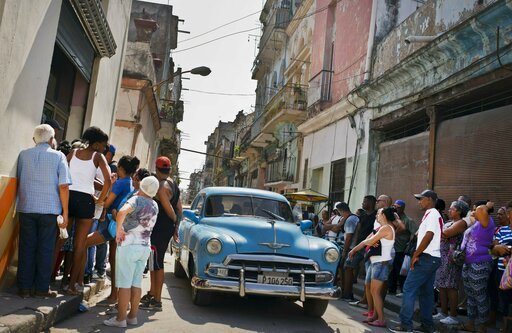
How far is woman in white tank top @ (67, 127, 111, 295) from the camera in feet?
17.4

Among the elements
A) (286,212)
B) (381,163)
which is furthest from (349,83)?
(286,212)

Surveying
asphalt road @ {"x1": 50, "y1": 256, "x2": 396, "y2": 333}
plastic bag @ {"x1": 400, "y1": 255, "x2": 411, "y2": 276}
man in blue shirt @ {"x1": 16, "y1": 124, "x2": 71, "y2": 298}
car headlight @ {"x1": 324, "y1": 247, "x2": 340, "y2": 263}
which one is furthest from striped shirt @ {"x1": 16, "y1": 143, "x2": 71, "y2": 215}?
plastic bag @ {"x1": 400, "y1": 255, "x2": 411, "y2": 276}

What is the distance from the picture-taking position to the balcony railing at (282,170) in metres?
21.7

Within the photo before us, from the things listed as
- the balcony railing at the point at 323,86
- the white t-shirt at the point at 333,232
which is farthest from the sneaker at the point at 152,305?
the balcony railing at the point at 323,86

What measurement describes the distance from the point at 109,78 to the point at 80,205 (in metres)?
5.39

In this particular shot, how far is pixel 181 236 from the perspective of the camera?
7926 millimetres

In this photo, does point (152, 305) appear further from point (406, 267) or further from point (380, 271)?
point (406, 267)

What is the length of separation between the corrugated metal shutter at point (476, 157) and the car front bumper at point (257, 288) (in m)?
4.30

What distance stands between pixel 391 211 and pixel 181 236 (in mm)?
3504

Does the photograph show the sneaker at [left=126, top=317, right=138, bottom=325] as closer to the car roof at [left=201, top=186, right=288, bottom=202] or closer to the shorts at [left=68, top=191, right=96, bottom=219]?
the shorts at [left=68, top=191, right=96, bottom=219]

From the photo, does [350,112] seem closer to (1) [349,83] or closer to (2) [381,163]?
(1) [349,83]

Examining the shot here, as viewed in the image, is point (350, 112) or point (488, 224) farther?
point (350, 112)

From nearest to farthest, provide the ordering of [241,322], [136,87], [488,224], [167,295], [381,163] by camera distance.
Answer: [241,322]
[488,224]
[167,295]
[381,163]
[136,87]

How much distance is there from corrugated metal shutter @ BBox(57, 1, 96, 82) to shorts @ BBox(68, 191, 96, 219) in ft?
8.20
